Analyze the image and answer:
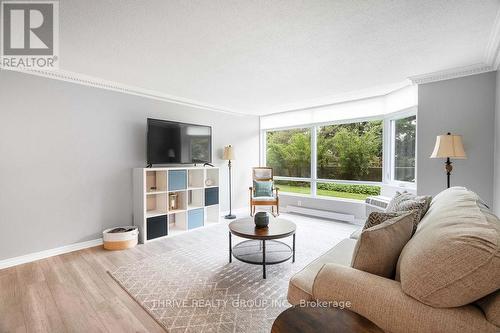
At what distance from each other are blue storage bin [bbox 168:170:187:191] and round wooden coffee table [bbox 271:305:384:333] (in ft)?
10.6

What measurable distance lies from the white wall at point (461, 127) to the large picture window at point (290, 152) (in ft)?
7.95

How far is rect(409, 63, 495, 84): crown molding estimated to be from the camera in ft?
9.84

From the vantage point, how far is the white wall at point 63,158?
282cm

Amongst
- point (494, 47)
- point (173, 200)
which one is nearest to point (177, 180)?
point (173, 200)

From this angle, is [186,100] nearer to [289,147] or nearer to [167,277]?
[289,147]

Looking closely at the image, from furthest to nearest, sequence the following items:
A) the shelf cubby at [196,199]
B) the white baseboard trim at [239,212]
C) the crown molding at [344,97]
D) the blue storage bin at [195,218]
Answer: the white baseboard trim at [239,212]
the shelf cubby at [196,199]
the blue storage bin at [195,218]
the crown molding at [344,97]

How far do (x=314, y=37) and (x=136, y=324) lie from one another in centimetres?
288

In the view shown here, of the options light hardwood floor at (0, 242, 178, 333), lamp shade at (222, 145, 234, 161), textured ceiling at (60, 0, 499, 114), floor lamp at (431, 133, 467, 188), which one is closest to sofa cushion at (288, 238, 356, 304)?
light hardwood floor at (0, 242, 178, 333)

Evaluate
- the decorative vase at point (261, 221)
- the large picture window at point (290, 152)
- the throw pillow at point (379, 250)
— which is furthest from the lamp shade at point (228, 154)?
the throw pillow at point (379, 250)

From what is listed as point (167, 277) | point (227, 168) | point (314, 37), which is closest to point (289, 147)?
point (227, 168)

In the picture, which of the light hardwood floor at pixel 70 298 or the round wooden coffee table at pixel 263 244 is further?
the round wooden coffee table at pixel 263 244

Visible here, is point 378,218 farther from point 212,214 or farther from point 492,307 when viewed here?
point 212,214

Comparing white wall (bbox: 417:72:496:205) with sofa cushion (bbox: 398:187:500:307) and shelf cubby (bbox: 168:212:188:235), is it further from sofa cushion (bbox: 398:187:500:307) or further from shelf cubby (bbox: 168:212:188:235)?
shelf cubby (bbox: 168:212:188:235)

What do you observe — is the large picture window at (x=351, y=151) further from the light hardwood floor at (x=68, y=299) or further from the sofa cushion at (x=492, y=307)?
the light hardwood floor at (x=68, y=299)
